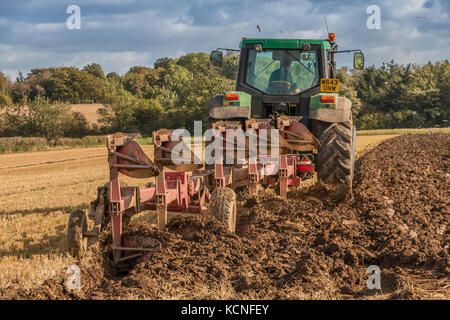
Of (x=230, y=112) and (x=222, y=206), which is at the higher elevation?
(x=230, y=112)

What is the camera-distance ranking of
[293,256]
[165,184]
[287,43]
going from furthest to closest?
1. [287,43]
2. [165,184]
3. [293,256]

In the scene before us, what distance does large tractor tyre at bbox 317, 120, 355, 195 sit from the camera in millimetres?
7168

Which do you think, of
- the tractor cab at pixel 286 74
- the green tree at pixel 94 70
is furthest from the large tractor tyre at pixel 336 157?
the green tree at pixel 94 70

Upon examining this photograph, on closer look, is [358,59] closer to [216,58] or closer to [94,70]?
[216,58]

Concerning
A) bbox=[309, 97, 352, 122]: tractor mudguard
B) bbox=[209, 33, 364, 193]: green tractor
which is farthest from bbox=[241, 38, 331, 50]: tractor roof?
bbox=[309, 97, 352, 122]: tractor mudguard

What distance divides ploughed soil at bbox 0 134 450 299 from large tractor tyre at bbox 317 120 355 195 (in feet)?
0.64

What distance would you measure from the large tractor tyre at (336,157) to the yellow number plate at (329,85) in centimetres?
56

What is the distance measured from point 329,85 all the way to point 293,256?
353 cm

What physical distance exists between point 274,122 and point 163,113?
113 ft

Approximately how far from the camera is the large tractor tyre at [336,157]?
7.17m

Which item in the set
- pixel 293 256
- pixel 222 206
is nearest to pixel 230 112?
pixel 222 206

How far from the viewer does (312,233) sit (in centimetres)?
567

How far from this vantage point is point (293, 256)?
480 cm
